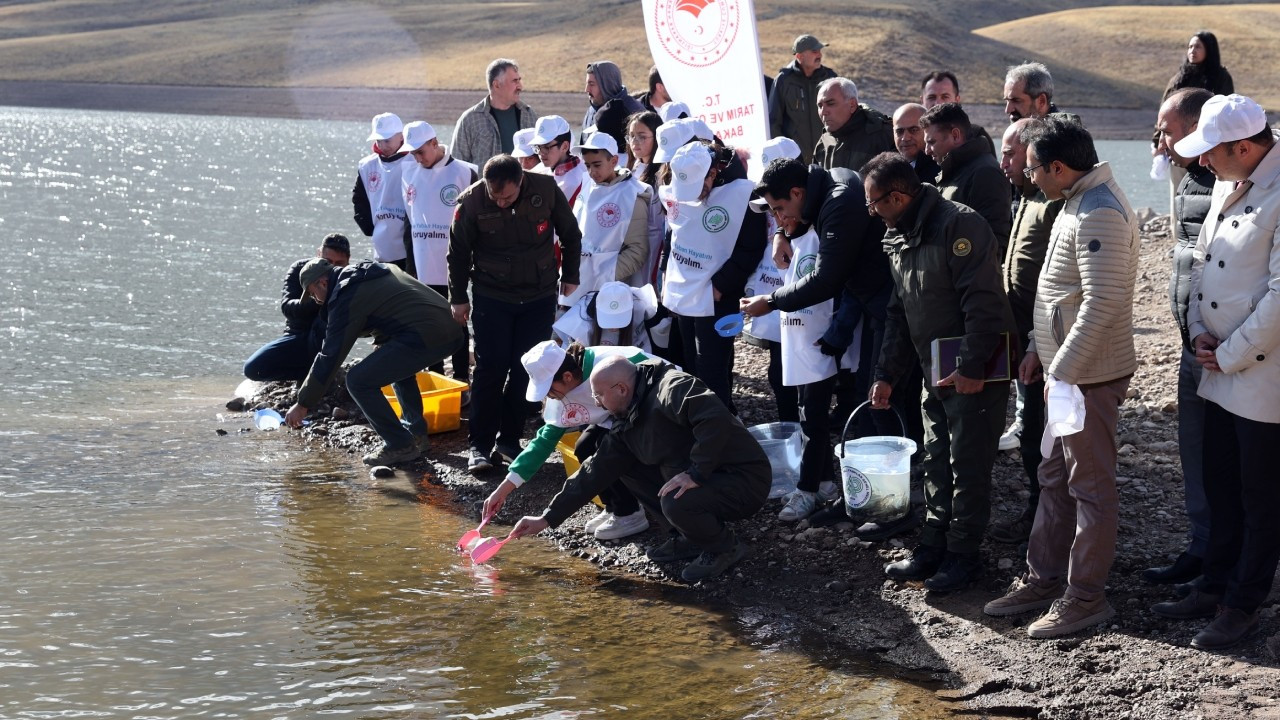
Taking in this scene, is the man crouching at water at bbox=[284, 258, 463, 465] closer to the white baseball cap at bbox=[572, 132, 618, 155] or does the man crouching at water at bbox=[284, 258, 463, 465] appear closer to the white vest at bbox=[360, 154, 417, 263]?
the white vest at bbox=[360, 154, 417, 263]

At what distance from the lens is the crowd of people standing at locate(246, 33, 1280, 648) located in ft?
16.2

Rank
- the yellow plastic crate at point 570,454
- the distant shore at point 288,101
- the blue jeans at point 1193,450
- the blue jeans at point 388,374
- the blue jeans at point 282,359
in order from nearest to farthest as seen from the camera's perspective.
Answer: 1. the blue jeans at point 1193,450
2. the yellow plastic crate at point 570,454
3. the blue jeans at point 388,374
4. the blue jeans at point 282,359
5. the distant shore at point 288,101

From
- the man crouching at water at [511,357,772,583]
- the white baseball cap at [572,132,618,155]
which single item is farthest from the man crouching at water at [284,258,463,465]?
the man crouching at water at [511,357,772,583]

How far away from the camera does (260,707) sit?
5.03 metres

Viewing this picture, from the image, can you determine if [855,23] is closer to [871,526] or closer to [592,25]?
[592,25]

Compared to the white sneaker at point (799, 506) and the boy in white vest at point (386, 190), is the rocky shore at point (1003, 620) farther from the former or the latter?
the boy in white vest at point (386, 190)

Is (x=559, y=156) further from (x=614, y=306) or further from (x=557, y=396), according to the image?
(x=557, y=396)

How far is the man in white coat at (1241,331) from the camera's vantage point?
4.67 meters

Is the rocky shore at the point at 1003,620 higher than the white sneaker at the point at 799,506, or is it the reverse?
the white sneaker at the point at 799,506

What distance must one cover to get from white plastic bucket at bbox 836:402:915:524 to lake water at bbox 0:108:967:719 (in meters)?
0.75

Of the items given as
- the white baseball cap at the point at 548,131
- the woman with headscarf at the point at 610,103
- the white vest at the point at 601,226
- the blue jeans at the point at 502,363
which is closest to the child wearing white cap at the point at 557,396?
the blue jeans at the point at 502,363

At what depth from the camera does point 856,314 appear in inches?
258

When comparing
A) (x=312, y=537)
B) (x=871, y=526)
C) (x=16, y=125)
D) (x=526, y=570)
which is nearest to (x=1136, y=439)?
(x=871, y=526)

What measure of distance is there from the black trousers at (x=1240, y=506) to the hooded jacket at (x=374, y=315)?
4.52m
